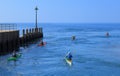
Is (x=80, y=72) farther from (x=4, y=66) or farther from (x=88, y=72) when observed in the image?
(x=4, y=66)

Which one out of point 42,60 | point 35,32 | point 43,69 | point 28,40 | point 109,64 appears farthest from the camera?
point 35,32

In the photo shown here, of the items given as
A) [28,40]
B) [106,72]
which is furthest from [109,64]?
[28,40]

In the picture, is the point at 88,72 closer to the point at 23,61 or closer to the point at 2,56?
the point at 23,61

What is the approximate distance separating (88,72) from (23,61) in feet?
37.1

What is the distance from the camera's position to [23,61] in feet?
147

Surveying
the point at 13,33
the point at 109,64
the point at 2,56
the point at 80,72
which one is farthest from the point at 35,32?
the point at 80,72

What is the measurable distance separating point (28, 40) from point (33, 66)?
107ft

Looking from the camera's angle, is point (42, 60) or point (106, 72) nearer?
point (106, 72)

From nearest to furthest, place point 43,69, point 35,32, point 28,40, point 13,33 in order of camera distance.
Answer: point 43,69, point 13,33, point 28,40, point 35,32

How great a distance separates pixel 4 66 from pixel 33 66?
12.0 feet

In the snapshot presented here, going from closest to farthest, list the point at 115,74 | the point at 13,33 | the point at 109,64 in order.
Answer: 1. the point at 115,74
2. the point at 109,64
3. the point at 13,33

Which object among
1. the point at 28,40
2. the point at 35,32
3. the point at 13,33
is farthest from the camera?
the point at 35,32

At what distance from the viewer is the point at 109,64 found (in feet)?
143

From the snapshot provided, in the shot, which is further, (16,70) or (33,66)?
(33,66)
